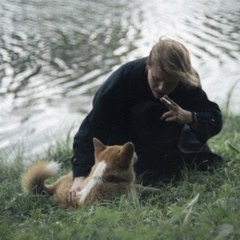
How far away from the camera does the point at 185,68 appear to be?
448 centimetres

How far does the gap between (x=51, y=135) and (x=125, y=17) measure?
23.1 feet

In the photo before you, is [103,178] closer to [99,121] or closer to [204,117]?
[99,121]

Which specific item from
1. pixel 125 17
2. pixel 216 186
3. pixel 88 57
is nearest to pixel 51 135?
pixel 216 186

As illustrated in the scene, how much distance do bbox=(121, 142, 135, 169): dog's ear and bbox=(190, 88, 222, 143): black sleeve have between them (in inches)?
23.2

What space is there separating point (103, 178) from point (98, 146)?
27cm

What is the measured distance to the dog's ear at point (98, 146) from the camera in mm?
4785

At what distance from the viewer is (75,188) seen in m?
4.79

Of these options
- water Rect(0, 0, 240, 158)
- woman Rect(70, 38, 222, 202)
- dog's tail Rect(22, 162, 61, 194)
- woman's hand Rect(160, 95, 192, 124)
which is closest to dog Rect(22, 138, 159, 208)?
dog's tail Rect(22, 162, 61, 194)

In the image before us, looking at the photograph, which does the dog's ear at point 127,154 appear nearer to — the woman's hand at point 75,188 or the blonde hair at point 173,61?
the woman's hand at point 75,188

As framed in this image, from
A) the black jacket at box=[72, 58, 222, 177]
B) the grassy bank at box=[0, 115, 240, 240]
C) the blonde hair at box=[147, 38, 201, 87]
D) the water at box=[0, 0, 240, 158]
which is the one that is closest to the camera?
the grassy bank at box=[0, 115, 240, 240]

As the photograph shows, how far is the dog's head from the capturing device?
4656 mm

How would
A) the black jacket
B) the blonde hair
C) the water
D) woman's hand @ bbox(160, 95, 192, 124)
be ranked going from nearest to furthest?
the blonde hair
woman's hand @ bbox(160, 95, 192, 124)
the black jacket
the water

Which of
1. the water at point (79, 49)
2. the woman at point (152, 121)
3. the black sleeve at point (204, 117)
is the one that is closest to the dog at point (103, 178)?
the woman at point (152, 121)

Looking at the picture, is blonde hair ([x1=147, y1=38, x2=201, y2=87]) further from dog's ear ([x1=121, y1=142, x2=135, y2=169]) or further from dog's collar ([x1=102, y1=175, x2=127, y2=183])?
dog's collar ([x1=102, y1=175, x2=127, y2=183])
